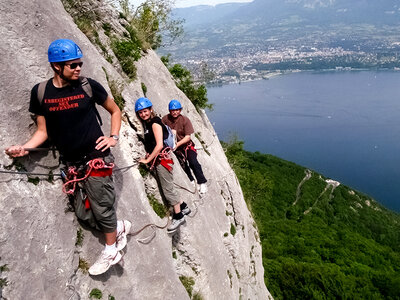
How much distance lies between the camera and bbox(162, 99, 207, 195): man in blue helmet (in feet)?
27.0

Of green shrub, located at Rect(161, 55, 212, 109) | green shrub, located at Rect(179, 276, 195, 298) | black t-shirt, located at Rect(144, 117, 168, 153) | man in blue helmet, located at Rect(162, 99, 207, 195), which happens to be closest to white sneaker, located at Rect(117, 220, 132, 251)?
black t-shirt, located at Rect(144, 117, 168, 153)

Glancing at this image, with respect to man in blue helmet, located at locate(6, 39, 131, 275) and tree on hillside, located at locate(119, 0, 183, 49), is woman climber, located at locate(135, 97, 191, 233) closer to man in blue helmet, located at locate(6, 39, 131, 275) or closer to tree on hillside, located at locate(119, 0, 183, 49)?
man in blue helmet, located at locate(6, 39, 131, 275)

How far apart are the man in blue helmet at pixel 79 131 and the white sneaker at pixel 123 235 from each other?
130mm

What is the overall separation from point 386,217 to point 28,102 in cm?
7614

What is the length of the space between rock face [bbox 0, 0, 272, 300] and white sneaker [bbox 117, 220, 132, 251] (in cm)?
27

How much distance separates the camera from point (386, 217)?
2586 inches

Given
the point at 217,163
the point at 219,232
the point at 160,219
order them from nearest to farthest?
the point at 160,219, the point at 219,232, the point at 217,163

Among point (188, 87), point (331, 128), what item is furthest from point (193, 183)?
point (331, 128)

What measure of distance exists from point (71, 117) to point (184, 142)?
426 centimetres

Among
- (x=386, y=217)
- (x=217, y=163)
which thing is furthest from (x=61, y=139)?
(x=386, y=217)

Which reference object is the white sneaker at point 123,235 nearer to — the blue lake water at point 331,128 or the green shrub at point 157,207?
the green shrub at point 157,207

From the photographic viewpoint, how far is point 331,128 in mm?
108312

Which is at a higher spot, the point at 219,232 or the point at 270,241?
the point at 219,232

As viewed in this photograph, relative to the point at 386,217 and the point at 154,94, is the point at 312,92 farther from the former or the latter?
the point at 154,94
